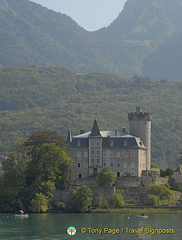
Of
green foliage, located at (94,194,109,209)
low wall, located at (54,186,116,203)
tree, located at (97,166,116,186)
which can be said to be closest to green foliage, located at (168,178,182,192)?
tree, located at (97,166,116,186)

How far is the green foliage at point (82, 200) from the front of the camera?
117 m

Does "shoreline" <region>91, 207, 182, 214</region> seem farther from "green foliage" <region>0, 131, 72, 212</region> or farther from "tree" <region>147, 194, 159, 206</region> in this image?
"green foliage" <region>0, 131, 72, 212</region>

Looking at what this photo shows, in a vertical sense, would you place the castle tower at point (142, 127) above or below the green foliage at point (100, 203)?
above

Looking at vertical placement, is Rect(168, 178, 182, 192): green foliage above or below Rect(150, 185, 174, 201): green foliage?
above

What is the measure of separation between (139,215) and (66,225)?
51.2 feet

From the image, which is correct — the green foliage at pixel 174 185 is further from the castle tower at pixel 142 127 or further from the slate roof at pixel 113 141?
the slate roof at pixel 113 141

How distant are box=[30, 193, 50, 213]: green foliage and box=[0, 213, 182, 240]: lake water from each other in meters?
2.51

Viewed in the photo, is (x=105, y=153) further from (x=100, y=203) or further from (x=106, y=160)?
(x=100, y=203)

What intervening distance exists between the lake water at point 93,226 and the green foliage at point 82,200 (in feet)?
18.5

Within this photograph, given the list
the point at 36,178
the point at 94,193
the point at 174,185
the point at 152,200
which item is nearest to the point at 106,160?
the point at 94,193

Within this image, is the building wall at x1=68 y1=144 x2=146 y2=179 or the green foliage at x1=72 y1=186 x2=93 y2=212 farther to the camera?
the building wall at x1=68 y1=144 x2=146 y2=179

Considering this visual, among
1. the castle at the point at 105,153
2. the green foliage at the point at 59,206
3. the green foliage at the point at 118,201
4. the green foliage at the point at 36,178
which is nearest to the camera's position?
the green foliage at the point at 36,178

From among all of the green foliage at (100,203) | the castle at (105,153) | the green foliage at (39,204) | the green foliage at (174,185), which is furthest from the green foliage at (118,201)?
the green foliage at (174,185)

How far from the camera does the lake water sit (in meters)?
87.2
